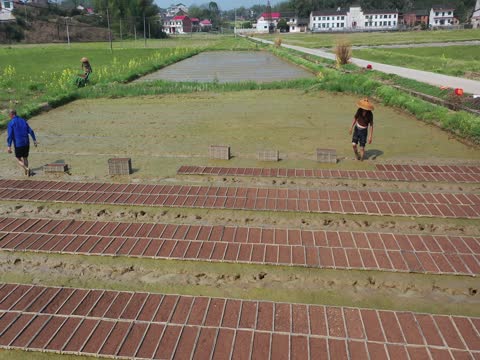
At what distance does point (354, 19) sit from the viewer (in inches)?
4077

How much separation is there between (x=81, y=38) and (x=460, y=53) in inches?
2449

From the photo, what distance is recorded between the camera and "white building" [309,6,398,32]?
10194 cm

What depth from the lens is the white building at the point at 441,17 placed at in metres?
98.1

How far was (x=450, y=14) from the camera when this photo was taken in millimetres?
98062

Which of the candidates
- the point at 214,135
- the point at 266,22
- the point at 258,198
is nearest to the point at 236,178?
the point at 258,198

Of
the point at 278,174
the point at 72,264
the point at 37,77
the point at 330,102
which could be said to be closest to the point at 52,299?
the point at 72,264

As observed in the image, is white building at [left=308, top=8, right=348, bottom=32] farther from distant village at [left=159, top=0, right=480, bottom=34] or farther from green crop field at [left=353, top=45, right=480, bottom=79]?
green crop field at [left=353, top=45, right=480, bottom=79]

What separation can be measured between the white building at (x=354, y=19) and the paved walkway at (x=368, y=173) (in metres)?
104

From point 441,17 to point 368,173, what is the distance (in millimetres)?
111768

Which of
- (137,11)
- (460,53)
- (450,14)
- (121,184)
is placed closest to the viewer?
(121,184)

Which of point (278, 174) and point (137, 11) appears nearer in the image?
point (278, 174)

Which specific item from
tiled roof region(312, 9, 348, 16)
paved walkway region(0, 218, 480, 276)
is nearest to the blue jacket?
paved walkway region(0, 218, 480, 276)

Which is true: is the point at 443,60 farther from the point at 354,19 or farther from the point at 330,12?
the point at 354,19

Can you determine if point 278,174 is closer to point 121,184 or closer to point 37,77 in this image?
point 121,184
